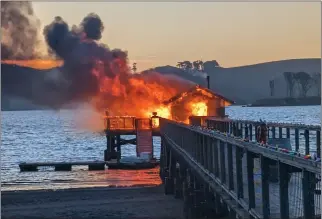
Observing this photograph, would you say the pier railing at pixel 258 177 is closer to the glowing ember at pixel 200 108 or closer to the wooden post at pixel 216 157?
the wooden post at pixel 216 157

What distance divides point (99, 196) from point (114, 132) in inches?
1109

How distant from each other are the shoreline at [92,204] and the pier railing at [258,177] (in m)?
11.5

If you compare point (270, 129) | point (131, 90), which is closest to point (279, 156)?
point (270, 129)

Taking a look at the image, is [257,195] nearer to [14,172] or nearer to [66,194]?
[66,194]

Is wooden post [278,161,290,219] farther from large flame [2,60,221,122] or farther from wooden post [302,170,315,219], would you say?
large flame [2,60,221,122]

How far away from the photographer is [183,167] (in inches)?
1417

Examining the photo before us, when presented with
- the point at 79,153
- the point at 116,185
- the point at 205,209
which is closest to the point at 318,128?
the point at 205,209

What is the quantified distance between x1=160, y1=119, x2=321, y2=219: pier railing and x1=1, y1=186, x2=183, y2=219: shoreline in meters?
11.5

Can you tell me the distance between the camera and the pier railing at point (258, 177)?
11.3m

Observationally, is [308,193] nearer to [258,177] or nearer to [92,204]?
[258,177]

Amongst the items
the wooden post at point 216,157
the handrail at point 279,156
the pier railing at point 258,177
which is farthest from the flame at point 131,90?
the handrail at point 279,156

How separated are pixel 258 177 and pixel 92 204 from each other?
83.3ft

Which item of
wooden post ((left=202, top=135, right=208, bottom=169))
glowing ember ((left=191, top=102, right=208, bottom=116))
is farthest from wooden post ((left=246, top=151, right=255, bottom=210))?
glowing ember ((left=191, top=102, right=208, bottom=116))

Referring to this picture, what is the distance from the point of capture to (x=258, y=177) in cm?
1717
